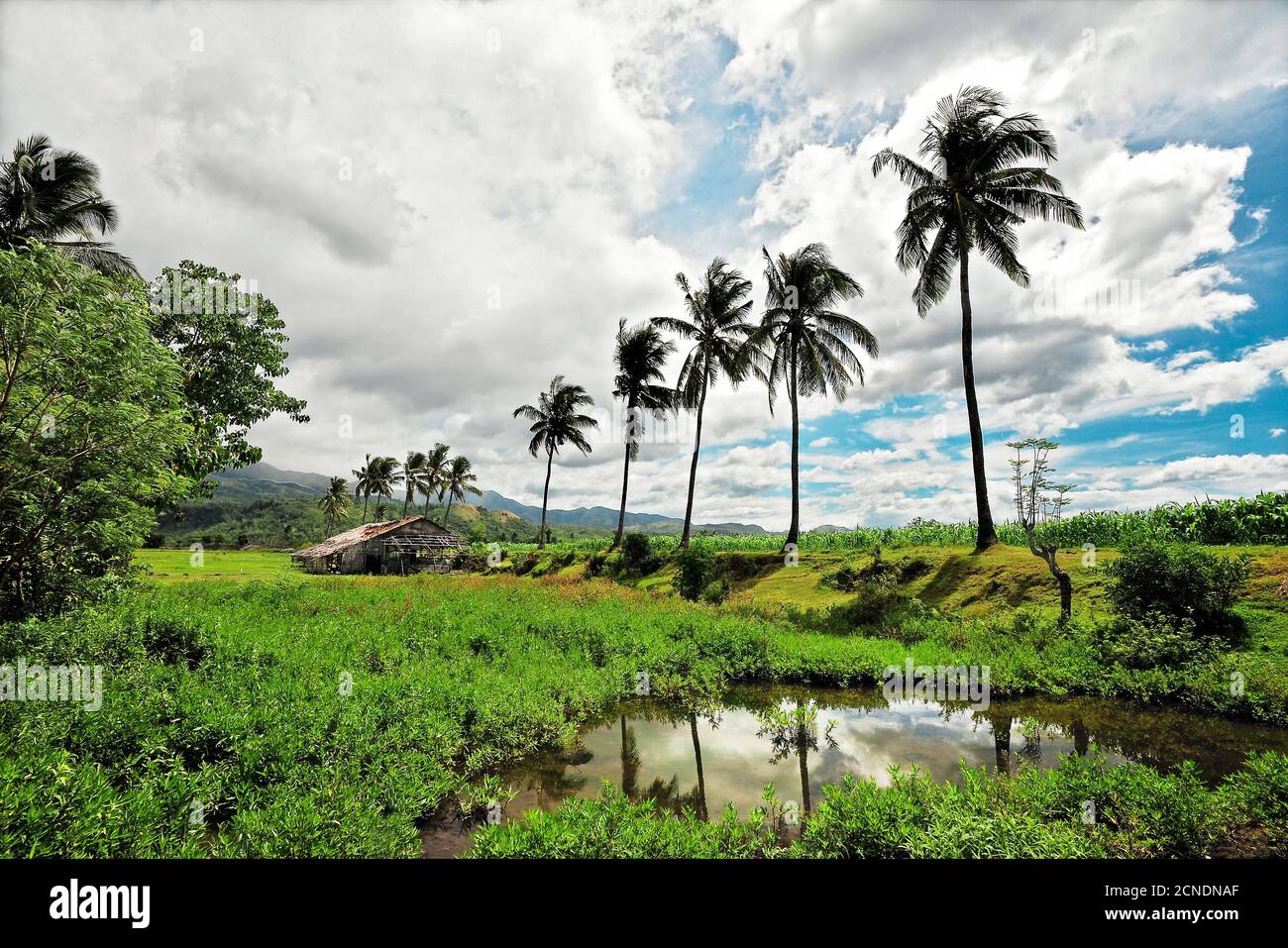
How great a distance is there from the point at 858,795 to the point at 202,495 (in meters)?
18.6

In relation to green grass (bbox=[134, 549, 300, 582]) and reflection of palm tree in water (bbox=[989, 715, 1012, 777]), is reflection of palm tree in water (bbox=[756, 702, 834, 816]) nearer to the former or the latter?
reflection of palm tree in water (bbox=[989, 715, 1012, 777])

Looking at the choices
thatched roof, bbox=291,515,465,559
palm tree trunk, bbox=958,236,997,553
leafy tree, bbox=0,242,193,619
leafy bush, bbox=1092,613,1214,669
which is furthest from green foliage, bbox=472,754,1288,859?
thatched roof, bbox=291,515,465,559

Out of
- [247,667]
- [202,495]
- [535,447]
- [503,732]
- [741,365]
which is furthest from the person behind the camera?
[535,447]

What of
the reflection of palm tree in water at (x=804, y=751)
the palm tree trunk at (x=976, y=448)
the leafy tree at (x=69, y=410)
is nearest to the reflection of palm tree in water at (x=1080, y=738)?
the reflection of palm tree in water at (x=804, y=751)

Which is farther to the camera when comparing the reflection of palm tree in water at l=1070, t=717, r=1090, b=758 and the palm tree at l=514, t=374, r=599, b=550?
the palm tree at l=514, t=374, r=599, b=550

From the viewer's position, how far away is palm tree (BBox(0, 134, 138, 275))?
20344 millimetres

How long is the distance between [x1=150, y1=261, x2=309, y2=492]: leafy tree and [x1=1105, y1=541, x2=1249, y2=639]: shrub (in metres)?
24.7

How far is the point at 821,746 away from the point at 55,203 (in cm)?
3474

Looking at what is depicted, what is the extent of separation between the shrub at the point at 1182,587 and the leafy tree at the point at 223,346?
24.7 m

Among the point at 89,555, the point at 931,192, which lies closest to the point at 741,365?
the point at 931,192

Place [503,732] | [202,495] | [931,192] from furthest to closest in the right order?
[931,192]
[202,495]
[503,732]

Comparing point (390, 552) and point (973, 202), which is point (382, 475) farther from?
point (973, 202)
